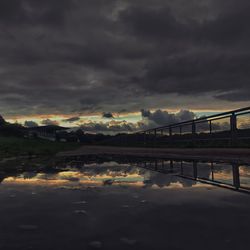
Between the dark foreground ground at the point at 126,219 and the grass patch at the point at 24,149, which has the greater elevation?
the grass patch at the point at 24,149

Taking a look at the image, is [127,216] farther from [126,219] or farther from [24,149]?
[24,149]

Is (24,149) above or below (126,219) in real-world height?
above

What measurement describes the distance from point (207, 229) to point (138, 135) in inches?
885

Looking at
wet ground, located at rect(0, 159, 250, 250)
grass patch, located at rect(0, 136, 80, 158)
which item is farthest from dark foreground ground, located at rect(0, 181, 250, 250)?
grass patch, located at rect(0, 136, 80, 158)

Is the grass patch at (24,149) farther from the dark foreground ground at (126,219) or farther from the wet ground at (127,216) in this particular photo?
the dark foreground ground at (126,219)

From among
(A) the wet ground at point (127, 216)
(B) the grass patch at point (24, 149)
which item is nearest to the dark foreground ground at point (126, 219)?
(A) the wet ground at point (127, 216)

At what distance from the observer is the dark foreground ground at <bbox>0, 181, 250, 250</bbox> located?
8.19 feet

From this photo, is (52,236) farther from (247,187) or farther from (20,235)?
(247,187)

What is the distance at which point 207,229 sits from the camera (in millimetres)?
2795

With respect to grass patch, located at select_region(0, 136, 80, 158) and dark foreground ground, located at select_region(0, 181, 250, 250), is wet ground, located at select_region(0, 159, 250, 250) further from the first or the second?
grass patch, located at select_region(0, 136, 80, 158)

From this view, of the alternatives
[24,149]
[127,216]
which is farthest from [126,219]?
[24,149]

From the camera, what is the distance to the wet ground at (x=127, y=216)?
2.51 metres

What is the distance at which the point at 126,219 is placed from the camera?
3246 mm

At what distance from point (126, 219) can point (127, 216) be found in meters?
0.12
